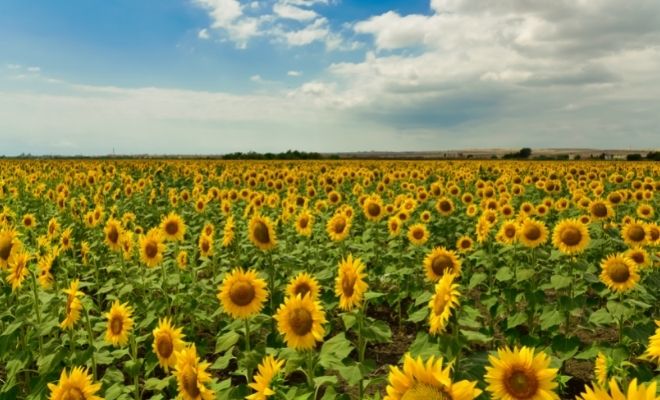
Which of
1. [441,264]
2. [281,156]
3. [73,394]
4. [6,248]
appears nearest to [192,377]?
[73,394]

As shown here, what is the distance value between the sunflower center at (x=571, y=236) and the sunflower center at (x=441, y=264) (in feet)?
7.15

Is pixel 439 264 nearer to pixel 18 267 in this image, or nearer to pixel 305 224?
pixel 305 224

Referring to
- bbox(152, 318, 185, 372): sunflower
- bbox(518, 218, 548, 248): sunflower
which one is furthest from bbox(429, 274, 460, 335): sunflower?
bbox(518, 218, 548, 248): sunflower

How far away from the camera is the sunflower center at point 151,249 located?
21.6ft

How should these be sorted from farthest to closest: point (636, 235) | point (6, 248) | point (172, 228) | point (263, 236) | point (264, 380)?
A: point (172, 228) < point (636, 235) < point (263, 236) < point (6, 248) < point (264, 380)

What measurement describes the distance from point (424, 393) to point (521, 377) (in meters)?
0.70

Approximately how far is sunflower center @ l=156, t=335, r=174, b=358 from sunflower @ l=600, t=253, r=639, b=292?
4.35 metres

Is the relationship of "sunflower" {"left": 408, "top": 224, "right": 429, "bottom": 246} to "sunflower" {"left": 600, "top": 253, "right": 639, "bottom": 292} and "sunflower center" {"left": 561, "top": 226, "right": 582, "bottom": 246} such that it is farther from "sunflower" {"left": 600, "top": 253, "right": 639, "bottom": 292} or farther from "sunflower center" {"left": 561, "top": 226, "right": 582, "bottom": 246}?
"sunflower" {"left": 600, "top": 253, "right": 639, "bottom": 292}

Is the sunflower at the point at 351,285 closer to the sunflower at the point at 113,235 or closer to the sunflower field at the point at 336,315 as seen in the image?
the sunflower field at the point at 336,315

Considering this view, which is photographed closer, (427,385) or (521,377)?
(427,385)

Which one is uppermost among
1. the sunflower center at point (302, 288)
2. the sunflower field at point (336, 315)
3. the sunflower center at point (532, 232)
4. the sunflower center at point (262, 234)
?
the sunflower center at point (262, 234)

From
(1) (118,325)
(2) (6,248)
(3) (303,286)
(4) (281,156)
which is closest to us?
(3) (303,286)

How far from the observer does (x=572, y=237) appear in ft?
21.1

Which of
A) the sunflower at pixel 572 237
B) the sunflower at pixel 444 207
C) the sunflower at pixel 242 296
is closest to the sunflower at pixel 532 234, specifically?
the sunflower at pixel 572 237
